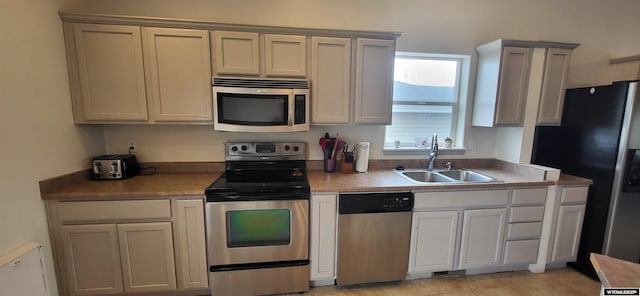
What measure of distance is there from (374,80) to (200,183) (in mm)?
1728

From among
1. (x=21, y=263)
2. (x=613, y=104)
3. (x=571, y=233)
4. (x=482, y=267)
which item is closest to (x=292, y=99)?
(x=21, y=263)

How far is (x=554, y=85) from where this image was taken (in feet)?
8.25

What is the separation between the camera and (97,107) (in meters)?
2.05

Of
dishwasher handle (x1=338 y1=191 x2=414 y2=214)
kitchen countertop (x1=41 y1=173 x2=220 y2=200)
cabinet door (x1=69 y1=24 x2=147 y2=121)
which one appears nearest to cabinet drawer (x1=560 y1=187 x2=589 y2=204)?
dishwasher handle (x1=338 y1=191 x2=414 y2=214)

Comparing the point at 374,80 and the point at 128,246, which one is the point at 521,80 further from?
the point at 128,246

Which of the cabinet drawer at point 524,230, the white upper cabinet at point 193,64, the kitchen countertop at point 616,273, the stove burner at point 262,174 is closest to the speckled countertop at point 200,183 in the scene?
the stove burner at point 262,174

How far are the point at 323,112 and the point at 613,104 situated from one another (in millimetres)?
2445

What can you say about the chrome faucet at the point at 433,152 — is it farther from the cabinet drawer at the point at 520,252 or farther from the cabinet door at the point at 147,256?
the cabinet door at the point at 147,256

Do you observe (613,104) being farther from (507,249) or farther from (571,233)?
(507,249)

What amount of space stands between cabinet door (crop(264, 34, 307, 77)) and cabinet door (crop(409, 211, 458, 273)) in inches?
62.6

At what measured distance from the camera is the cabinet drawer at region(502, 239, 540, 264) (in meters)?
2.34

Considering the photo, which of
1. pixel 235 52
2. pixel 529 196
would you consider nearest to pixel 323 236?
pixel 235 52

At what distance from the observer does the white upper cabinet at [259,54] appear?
210 centimetres

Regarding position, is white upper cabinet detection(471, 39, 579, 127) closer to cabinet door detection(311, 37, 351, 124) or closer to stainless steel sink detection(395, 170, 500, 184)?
stainless steel sink detection(395, 170, 500, 184)
